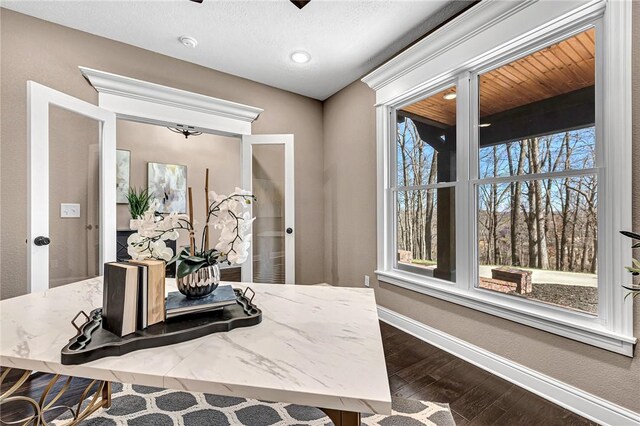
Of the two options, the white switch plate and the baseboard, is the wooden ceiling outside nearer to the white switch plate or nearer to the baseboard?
the baseboard

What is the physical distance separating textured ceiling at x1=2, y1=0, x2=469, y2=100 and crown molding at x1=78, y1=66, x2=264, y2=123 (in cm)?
40

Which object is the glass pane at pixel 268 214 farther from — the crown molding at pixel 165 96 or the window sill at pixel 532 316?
the window sill at pixel 532 316

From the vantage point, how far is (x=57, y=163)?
219cm

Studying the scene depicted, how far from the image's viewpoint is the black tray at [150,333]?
76cm

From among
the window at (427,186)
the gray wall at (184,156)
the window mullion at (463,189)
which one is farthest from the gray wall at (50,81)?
the window mullion at (463,189)

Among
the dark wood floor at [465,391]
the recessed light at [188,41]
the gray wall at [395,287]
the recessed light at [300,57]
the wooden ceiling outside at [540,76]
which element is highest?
the recessed light at [188,41]

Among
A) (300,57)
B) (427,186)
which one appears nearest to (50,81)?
(300,57)

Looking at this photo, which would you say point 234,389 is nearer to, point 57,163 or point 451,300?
point 451,300

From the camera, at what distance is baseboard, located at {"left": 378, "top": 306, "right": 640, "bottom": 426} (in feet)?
4.80

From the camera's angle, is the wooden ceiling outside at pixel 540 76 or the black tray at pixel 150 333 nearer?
the black tray at pixel 150 333

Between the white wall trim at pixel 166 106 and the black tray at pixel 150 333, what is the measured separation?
2329mm

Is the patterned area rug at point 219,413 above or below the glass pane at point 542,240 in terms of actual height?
below

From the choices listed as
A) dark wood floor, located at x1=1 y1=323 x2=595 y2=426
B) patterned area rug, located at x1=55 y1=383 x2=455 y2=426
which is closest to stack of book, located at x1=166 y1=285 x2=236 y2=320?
patterned area rug, located at x1=55 y1=383 x2=455 y2=426

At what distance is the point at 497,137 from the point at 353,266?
1979 millimetres
